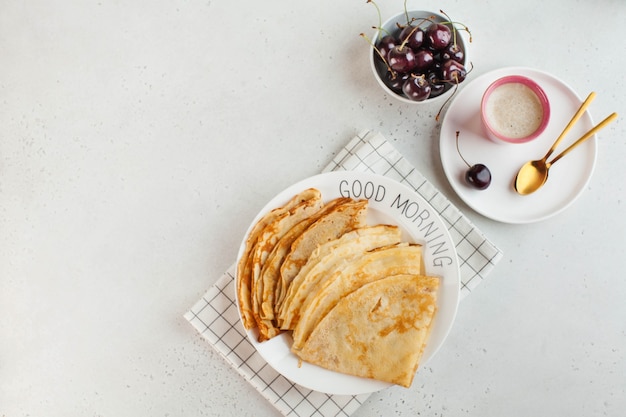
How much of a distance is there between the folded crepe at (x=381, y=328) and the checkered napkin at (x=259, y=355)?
0.83ft

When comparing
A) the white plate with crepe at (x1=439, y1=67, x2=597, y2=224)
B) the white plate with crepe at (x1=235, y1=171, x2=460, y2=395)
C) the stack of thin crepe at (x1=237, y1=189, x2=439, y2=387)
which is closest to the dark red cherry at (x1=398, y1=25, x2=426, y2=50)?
the white plate with crepe at (x1=439, y1=67, x2=597, y2=224)

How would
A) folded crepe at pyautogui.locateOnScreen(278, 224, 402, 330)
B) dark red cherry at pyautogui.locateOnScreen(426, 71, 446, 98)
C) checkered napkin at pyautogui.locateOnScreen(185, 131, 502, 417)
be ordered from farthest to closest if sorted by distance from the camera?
checkered napkin at pyautogui.locateOnScreen(185, 131, 502, 417)
dark red cherry at pyautogui.locateOnScreen(426, 71, 446, 98)
folded crepe at pyautogui.locateOnScreen(278, 224, 402, 330)

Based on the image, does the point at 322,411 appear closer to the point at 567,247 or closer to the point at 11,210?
the point at 567,247

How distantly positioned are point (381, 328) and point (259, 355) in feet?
1.66

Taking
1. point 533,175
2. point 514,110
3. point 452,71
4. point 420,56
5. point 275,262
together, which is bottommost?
point 533,175

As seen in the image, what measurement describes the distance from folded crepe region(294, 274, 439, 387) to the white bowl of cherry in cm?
69

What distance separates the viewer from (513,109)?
2109 millimetres

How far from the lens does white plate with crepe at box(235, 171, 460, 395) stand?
2.02 meters

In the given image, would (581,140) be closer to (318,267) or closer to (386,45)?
(386,45)

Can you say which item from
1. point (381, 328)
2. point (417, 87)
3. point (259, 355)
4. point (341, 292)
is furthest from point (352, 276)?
point (417, 87)

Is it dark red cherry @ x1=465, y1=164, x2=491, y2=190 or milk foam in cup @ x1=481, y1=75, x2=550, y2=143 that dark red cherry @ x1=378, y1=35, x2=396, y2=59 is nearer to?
milk foam in cup @ x1=481, y1=75, x2=550, y2=143

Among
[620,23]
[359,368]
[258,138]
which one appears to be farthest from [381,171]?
[620,23]

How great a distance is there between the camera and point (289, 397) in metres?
2.17

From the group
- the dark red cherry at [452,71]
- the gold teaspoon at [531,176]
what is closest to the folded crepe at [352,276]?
the gold teaspoon at [531,176]
